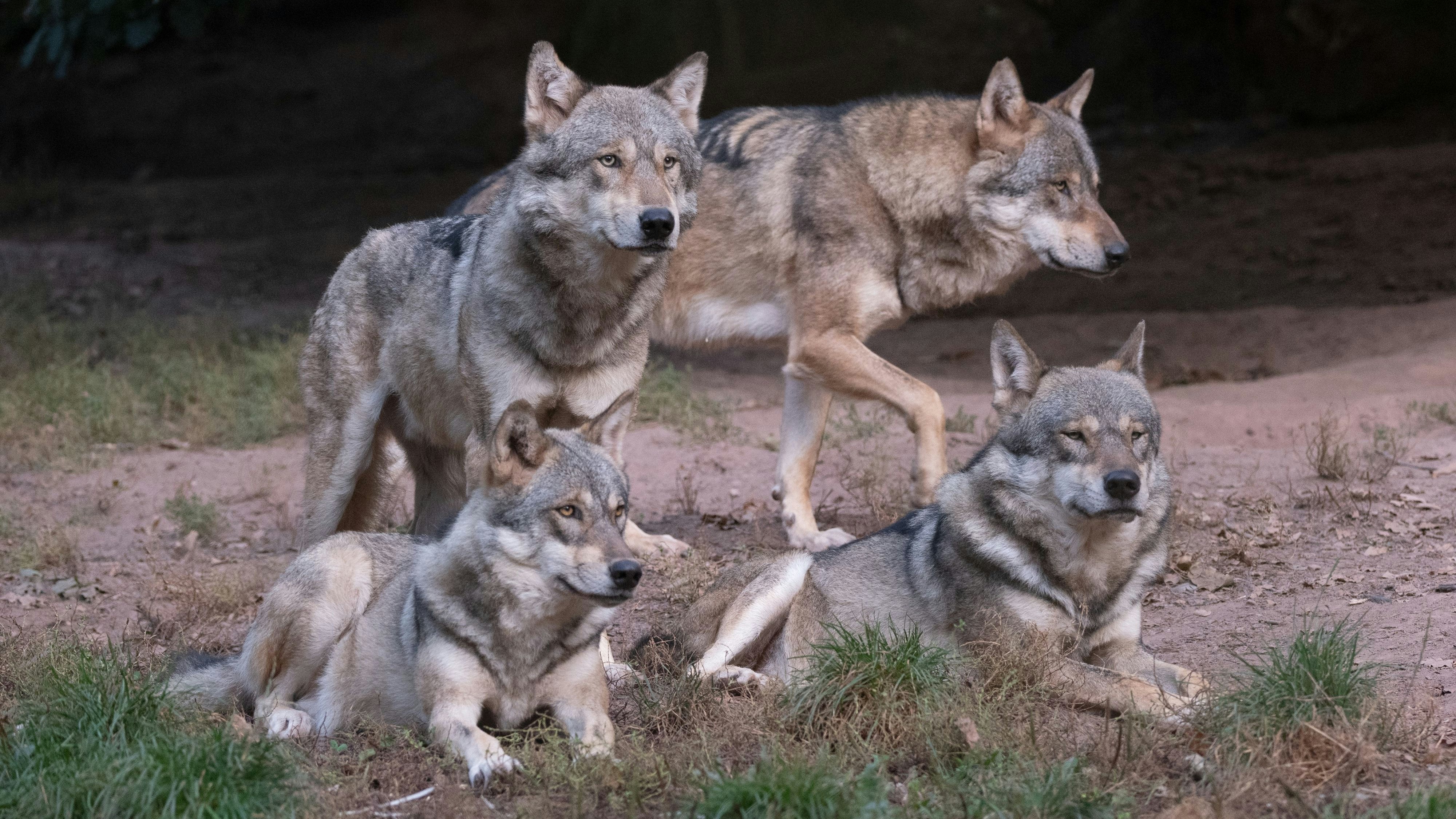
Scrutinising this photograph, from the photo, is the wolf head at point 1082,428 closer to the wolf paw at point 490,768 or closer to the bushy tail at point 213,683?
the wolf paw at point 490,768

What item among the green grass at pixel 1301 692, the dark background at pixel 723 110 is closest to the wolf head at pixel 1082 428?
the green grass at pixel 1301 692

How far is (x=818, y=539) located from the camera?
22.6ft

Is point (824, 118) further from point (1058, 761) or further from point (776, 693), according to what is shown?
point (1058, 761)

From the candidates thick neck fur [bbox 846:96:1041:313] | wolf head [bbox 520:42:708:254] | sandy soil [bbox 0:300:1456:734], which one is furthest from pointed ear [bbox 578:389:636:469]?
thick neck fur [bbox 846:96:1041:313]

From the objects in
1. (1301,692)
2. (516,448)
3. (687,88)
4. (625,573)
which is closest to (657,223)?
(687,88)

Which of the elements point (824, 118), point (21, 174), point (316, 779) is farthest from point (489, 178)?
point (21, 174)

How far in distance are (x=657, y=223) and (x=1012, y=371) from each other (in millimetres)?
1530

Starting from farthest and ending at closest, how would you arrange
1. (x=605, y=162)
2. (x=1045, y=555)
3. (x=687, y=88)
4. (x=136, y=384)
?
(x=136, y=384)
(x=687, y=88)
(x=605, y=162)
(x=1045, y=555)

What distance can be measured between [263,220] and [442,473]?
10.6 meters

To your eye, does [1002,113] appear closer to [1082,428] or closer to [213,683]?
[1082,428]

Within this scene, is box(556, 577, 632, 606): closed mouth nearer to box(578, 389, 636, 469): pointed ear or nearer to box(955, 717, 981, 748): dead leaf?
box(578, 389, 636, 469): pointed ear

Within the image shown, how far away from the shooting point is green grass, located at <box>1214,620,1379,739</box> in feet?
13.4

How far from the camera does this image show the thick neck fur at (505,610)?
14.0 ft

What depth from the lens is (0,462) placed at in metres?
8.59
